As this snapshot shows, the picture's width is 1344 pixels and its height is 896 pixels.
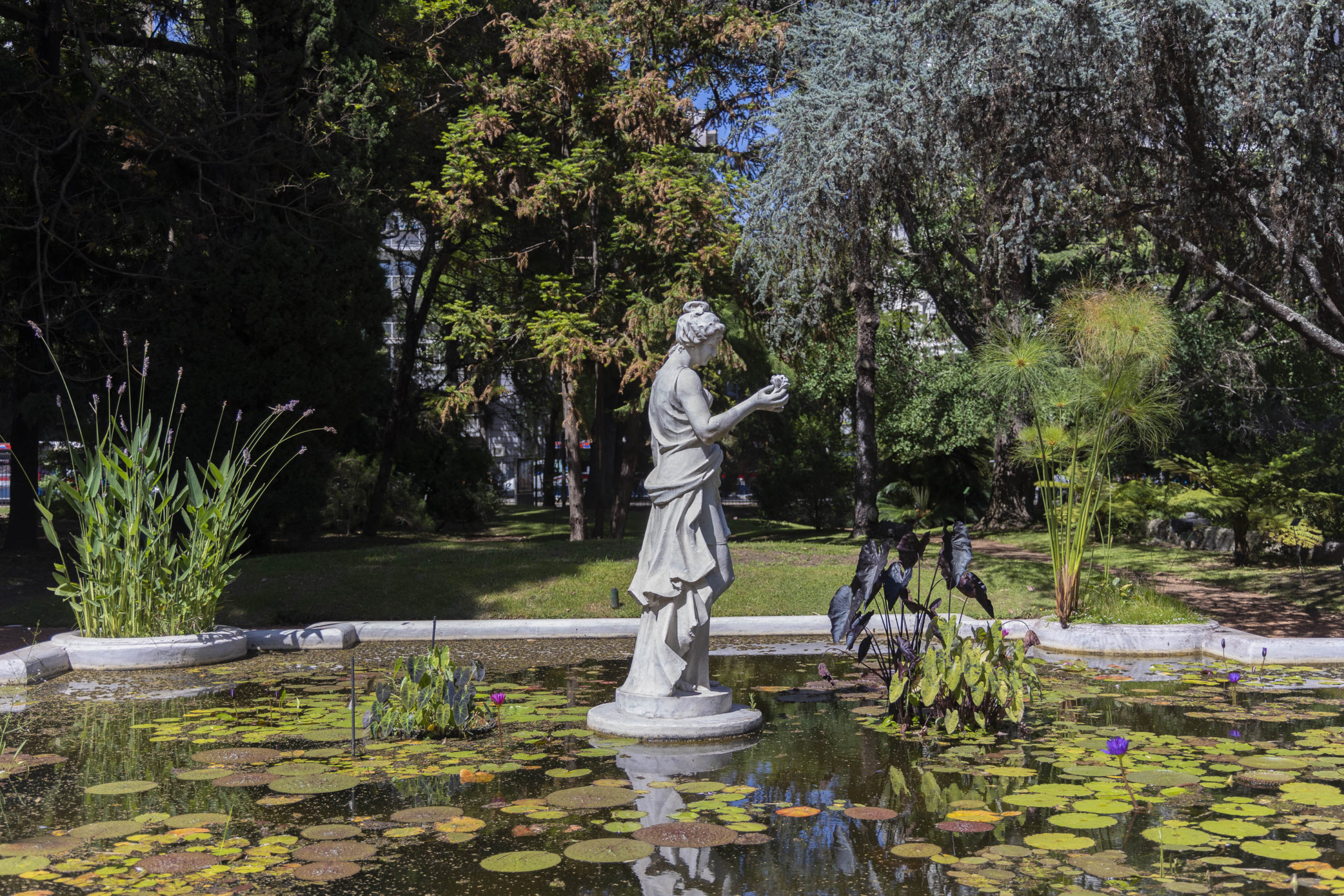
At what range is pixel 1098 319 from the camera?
1016 cm

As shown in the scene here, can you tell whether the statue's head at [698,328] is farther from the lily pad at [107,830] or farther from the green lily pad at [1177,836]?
the lily pad at [107,830]

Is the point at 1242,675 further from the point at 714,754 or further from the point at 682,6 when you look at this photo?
the point at 682,6

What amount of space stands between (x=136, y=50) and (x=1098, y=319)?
1552 centimetres

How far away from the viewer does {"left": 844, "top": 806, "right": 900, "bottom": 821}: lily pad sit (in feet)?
15.1

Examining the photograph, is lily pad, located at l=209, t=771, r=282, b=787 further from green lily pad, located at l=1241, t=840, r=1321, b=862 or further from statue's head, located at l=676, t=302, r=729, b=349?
green lily pad, located at l=1241, t=840, r=1321, b=862

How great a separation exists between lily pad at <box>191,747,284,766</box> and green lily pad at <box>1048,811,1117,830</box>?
11.9 feet

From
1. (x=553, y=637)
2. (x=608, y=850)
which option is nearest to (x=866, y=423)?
(x=553, y=637)

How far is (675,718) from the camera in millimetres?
6137

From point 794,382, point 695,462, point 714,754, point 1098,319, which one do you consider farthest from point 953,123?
point 794,382

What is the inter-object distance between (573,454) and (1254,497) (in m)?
9.75

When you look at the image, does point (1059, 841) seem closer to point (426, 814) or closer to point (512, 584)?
point (426, 814)

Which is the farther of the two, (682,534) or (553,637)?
(553,637)

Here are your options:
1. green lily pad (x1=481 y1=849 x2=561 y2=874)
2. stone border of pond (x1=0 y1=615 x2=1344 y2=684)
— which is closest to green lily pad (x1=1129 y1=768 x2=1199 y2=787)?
green lily pad (x1=481 y1=849 x2=561 y2=874)

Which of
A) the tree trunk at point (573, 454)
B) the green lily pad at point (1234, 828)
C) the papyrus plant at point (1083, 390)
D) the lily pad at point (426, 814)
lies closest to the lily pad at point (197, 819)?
the lily pad at point (426, 814)
